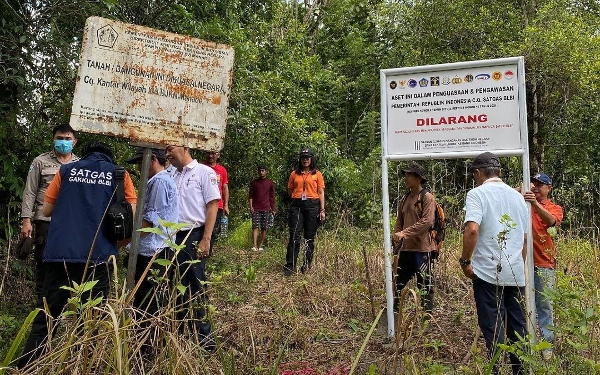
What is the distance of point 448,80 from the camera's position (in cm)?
449

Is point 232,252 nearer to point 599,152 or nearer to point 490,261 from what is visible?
point 490,261

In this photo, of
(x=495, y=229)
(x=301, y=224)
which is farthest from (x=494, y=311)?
(x=301, y=224)

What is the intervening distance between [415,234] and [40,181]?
319cm

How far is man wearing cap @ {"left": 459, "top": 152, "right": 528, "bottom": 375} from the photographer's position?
12.2 ft

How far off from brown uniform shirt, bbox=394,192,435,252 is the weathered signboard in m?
2.28

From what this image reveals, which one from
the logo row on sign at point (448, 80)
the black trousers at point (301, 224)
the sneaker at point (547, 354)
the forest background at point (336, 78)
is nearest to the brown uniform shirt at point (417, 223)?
the logo row on sign at point (448, 80)

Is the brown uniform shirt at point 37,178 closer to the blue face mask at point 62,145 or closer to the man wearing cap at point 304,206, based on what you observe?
the blue face mask at point 62,145

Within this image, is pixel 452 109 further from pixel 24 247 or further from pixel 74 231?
pixel 24 247

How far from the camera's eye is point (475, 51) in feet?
43.3

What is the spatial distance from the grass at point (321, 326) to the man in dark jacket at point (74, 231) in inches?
12.6

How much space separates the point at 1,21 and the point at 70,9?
640 millimetres

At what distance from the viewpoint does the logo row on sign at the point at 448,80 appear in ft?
14.2

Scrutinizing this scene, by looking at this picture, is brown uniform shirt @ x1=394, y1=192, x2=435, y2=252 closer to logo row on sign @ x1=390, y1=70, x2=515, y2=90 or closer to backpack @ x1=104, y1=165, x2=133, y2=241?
logo row on sign @ x1=390, y1=70, x2=515, y2=90

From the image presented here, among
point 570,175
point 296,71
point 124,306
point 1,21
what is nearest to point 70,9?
point 1,21
